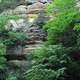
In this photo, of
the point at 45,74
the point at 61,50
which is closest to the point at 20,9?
the point at 61,50

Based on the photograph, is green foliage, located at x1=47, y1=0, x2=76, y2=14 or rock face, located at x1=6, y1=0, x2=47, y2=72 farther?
rock face, located at x1=6, y1=0, x2=47, y2=72

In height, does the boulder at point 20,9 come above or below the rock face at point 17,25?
above

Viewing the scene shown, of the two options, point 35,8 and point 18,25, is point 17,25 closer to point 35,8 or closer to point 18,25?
point 18,25

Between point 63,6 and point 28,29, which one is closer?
point 63,6

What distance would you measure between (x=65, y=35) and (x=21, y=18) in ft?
17.0

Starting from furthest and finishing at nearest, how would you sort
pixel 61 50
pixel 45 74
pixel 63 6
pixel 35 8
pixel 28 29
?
pixel 35 8, pixel 28 29, pixel 63 6, pixel 61 50, pixel 45 74

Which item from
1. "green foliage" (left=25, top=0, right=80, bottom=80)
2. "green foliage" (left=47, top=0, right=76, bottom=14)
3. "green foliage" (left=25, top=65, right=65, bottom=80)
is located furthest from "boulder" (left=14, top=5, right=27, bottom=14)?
"green foliage" (left=25, top=65, right=65, bottom=80)

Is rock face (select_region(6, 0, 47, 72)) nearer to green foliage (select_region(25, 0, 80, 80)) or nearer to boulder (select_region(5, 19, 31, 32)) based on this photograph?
boulder (select_region(5, 19, 31, 32))

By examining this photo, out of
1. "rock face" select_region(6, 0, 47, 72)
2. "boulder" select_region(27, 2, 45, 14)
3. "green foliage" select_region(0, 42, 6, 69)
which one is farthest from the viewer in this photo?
"boulder" select_region(27, 2, 45, 14)

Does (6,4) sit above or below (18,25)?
above

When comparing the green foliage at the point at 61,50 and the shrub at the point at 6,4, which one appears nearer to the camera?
the green foliage at the point at 61,50

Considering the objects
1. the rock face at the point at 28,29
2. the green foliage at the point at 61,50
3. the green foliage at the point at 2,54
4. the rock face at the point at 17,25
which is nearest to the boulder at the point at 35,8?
the rock face at the point at 28,29

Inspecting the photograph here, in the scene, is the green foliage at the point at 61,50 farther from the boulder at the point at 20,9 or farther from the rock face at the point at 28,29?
the boulder at the point at 20,9

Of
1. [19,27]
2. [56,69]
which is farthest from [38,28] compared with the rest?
[56,69]
